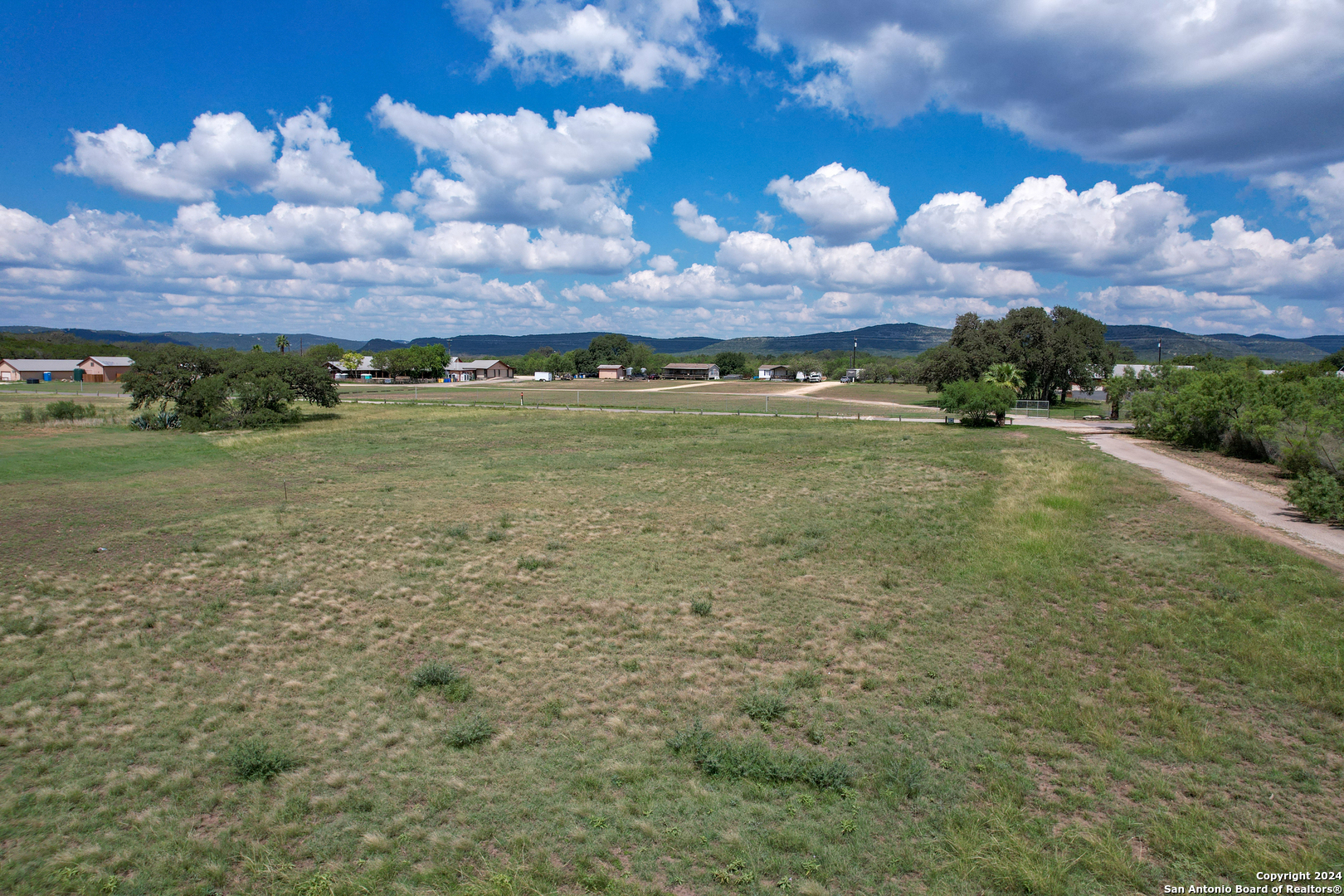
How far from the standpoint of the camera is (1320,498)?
58.9 ft

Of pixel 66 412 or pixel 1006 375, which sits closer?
pixel 66 412

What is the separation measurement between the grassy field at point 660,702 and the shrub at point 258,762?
4 cm

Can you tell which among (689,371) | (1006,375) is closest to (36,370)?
(689,371)

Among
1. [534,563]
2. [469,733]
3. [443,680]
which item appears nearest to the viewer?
[469,733]

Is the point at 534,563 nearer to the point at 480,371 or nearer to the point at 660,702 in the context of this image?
the point at 660,702

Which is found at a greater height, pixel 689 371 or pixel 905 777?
pixel 689 371

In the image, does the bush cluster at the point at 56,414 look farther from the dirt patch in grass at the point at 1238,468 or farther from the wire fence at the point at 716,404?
the dirt patch in grass at the point at 1238,468

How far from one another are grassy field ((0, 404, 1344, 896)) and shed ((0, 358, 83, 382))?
14317 centimetres

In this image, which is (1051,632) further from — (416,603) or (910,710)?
(416,603)

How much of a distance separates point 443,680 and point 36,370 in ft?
538

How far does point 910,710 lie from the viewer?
9109 millimetres

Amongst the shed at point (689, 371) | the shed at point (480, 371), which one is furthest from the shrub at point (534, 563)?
the shed at point (689, 371)

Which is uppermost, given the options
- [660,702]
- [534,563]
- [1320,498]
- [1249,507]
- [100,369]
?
[100,369]

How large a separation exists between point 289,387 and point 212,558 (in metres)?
37.2
